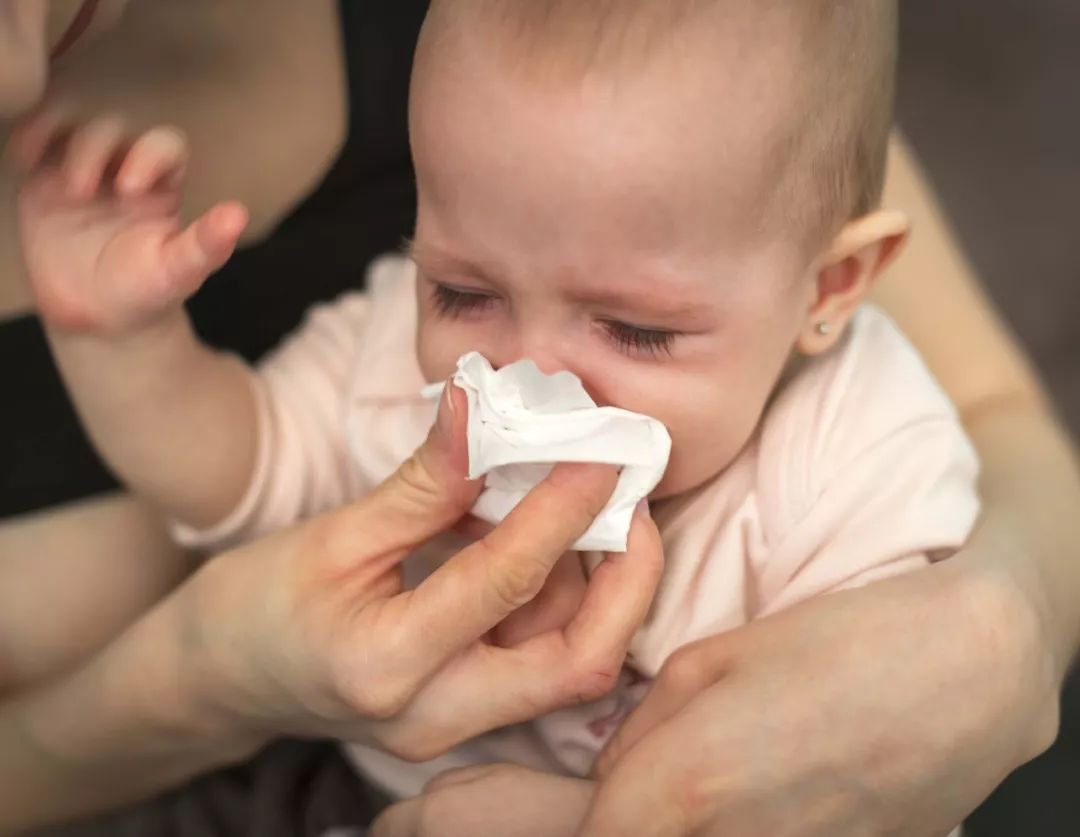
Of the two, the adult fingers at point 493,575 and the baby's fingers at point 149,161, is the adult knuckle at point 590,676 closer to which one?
the adult fingers at point 493,575

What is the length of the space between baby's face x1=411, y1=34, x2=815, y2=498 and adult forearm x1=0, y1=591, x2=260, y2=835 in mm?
330

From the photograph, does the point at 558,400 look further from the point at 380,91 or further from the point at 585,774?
the point at 380,91

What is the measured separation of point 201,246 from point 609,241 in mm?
300

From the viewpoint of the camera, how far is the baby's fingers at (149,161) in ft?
2.56

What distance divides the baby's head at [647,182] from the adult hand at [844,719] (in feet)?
0.60

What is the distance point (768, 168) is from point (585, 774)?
543mm

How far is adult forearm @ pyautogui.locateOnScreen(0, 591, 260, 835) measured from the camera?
826 mm

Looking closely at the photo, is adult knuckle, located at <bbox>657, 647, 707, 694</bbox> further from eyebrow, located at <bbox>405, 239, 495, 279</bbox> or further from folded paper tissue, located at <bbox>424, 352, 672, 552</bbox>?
eyebrow, located at <bbox>405, 239, 495, 279</bbox>

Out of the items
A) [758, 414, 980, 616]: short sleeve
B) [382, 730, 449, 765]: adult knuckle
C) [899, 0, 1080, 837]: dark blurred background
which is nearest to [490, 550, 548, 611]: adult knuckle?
[382, 730, 449, 765]: adult knuckle

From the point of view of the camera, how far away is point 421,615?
681 mm

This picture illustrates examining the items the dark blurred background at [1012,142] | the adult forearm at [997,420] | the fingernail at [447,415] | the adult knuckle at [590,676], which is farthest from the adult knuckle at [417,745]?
the dark blurred background at [1012,142]

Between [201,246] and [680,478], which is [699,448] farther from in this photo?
[201,246]

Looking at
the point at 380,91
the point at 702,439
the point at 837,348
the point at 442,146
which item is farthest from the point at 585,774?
the point at 380,91

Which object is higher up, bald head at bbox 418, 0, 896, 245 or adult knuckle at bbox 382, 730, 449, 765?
bald head at bbox 418, 0, 896, 245
